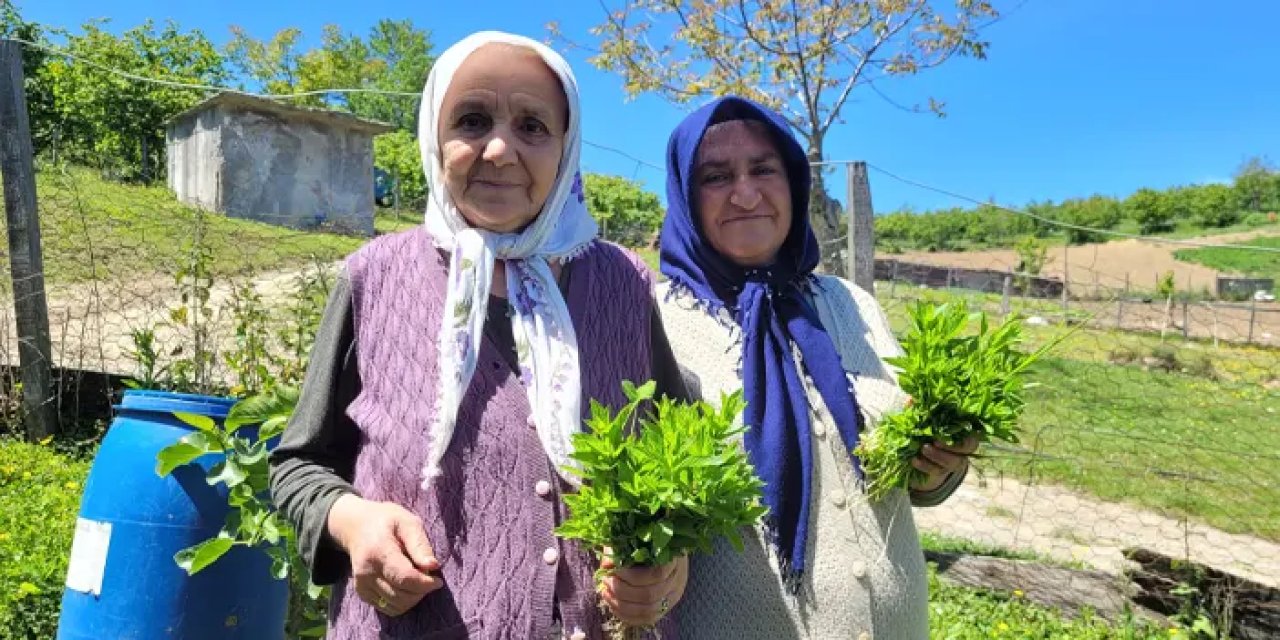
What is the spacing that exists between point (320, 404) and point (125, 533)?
137 centimetres

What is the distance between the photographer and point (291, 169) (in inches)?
663

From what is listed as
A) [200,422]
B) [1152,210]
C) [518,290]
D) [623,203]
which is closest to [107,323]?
[200,422]

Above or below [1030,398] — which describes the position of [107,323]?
above

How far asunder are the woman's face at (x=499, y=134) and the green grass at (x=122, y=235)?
8.98 ft

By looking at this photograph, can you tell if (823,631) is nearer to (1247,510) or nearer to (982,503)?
(982,503)

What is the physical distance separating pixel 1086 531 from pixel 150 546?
5.61 m

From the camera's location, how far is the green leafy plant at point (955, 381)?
1.46 metres

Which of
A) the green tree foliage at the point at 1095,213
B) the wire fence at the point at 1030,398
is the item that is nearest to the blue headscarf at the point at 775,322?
the wire fence at the point at 1030,398

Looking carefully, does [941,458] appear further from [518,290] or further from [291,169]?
[291,169]

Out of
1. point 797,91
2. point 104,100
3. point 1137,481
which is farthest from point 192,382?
point 104,100

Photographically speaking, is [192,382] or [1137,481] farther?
[1137,481]

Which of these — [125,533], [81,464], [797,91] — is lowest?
[81,464]

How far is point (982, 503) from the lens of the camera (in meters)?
6.36

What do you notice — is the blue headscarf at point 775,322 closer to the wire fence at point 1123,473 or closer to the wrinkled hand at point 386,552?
the wire fence at point 1123,473
